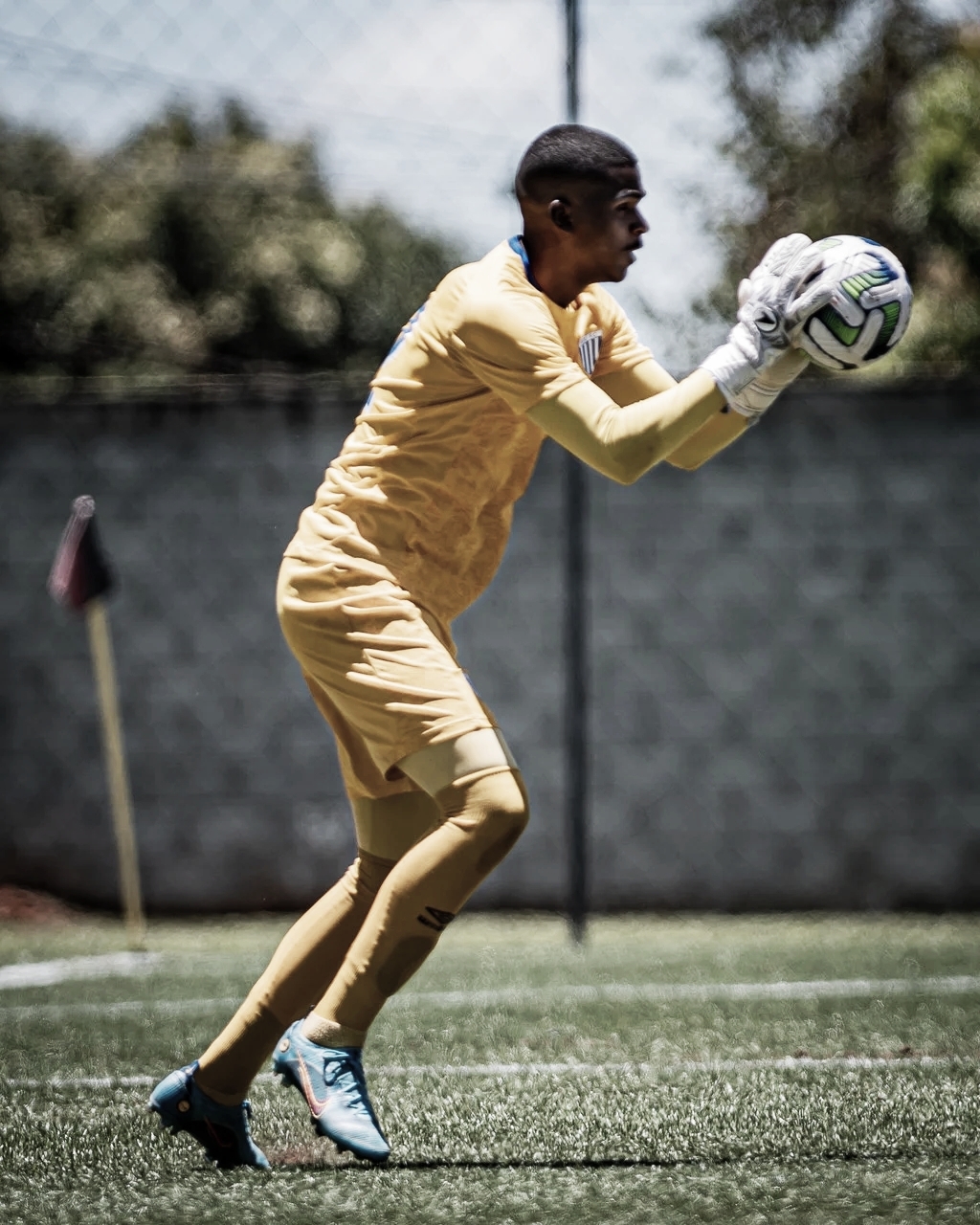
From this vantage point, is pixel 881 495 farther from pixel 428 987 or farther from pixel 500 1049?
pixel 500 1049

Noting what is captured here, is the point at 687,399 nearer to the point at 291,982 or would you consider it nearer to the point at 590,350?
the point at 590,350

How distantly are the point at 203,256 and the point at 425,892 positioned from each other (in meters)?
27.1

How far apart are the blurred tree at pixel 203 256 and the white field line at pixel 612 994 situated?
18.3m

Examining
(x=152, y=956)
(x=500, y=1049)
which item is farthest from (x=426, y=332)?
(x=152, y=956)

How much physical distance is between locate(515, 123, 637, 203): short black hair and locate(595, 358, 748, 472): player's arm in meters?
0.47

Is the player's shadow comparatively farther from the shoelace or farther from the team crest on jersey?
the team crest on jersey

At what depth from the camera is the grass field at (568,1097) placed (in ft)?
9.53

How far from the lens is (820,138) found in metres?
12.6

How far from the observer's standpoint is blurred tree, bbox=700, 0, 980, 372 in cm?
1149

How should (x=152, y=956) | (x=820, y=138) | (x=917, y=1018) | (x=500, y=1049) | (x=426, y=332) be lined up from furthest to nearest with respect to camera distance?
(x=820, y=138)
(x=152, y=956)
(x=917, y=1018)
(x=500, y=1049)
(x=426, y=332)

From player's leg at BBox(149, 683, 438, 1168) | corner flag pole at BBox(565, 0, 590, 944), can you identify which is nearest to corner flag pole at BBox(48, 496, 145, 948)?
corner flag pole at BBox(565, 0, 590, 944)

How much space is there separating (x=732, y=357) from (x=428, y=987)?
3687 millimetres

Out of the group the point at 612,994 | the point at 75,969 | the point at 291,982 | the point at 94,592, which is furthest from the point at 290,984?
the point at 94,592

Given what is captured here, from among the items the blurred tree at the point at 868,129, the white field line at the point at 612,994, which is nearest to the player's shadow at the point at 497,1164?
the white field line at the point at 612,994
